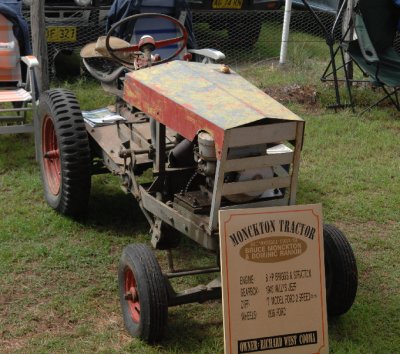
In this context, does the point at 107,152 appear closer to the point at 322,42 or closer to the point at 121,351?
the point at 121,351

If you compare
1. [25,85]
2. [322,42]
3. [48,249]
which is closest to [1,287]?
[48,249]

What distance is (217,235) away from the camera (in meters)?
3.60

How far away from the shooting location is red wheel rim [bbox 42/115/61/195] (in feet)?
17.2

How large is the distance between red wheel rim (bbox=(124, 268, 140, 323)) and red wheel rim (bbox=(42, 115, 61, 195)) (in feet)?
4.86

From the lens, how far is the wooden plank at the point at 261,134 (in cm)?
338

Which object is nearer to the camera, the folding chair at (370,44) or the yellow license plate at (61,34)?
the folding chair at (370,44)

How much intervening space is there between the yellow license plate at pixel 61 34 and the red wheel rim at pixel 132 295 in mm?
5057

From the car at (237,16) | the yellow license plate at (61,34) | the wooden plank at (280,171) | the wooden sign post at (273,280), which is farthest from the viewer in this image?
the car at (237,16)

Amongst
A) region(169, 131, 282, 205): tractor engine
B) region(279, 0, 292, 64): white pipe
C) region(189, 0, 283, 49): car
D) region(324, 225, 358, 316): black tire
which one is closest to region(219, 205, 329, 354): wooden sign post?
region(169, 131, 282, 205): tractor engine

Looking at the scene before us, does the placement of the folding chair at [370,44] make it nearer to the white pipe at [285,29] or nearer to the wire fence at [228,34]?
the white pipe at [285,29]

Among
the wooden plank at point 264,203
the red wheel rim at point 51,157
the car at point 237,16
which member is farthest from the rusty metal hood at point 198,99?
the car at point 237,16

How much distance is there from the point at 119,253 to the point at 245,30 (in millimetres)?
5982

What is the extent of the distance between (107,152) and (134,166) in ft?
1.34

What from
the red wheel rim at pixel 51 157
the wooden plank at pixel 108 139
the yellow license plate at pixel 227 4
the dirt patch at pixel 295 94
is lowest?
the dirt patch at pixel 295 94
